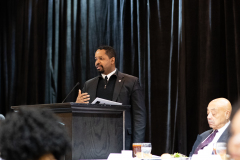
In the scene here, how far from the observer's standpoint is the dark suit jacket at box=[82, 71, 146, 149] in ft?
10.0

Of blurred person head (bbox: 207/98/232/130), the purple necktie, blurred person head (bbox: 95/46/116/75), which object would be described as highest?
blurred person head (bbox: 95/46/116/75)

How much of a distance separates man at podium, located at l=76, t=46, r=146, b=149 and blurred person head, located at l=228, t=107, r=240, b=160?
230 cm

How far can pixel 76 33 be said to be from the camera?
16.5ft

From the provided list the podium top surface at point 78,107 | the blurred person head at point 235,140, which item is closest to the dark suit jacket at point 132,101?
the podium top surface at point 78,107

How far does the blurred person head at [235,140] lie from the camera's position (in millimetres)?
527

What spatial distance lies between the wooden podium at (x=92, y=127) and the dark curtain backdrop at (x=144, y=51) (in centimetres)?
143

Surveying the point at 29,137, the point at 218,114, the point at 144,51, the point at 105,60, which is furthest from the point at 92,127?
the point at 144,51

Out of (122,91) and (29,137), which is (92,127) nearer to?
(122,91)

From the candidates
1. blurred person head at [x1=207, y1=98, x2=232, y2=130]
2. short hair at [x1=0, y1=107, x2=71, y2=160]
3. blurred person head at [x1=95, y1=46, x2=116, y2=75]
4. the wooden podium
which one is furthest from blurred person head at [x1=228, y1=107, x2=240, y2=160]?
blurred person head at [x1=95, y1=46, x2=116, y2=75]

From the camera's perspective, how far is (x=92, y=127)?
2.40m

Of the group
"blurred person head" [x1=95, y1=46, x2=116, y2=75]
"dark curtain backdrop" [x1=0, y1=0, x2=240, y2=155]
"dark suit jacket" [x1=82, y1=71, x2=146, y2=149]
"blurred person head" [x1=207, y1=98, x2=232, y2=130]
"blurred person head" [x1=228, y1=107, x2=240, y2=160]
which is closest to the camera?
"blurred person head" [x1=228, y1=107, x2=240, y2=160]

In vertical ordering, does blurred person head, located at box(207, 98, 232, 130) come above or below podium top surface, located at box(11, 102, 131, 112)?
below

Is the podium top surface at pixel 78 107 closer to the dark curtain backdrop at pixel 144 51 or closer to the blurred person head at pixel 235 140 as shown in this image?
the dark curtain backdrop at pixel 144 51

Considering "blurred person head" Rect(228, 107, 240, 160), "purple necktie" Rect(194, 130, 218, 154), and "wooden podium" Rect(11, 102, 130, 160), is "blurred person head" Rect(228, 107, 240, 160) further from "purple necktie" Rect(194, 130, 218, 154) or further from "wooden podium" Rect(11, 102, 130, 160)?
"purple necktie" Rect(194, 130, 218, 154)
